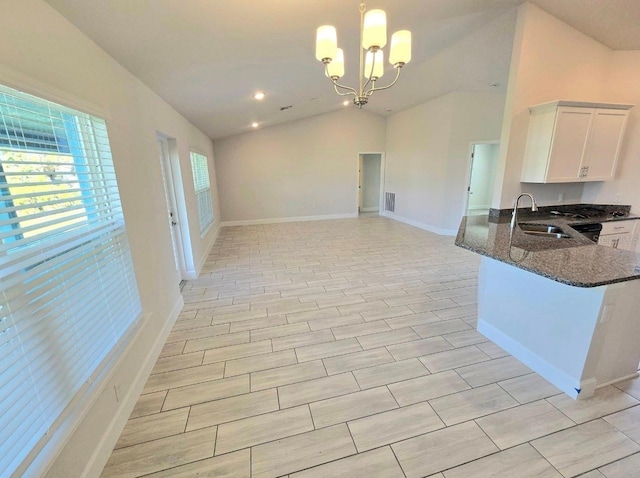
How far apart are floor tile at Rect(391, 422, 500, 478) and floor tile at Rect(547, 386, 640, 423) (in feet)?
2.09

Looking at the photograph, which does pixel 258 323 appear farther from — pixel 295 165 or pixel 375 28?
pixel 295 165

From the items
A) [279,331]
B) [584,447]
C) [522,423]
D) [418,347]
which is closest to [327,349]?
[279,331]

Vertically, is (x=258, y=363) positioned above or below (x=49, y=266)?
below

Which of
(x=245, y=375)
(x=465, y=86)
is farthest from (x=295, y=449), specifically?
(x=465, y=86)

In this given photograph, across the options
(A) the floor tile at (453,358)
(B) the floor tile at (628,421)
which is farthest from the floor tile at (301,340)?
(B) the floor tile at (628,421)

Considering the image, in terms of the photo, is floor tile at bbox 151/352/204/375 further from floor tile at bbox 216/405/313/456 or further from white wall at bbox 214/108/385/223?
white wall at bbox 214/108/385/223

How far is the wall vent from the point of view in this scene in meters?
8.05

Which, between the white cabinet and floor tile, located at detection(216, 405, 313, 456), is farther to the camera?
the white cabinet

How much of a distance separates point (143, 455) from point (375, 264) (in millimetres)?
3531

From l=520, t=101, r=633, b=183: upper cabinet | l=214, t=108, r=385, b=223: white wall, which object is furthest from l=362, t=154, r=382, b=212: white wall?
l=520, t=101, r=633, b=183: upper cabinet

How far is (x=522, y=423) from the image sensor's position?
1709 mm

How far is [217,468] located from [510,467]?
1.54m

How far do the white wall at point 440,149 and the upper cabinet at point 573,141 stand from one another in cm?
262

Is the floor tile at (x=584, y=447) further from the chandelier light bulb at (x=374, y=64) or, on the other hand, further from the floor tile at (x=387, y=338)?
the chandelier light bulb at (x=374, y=64)
